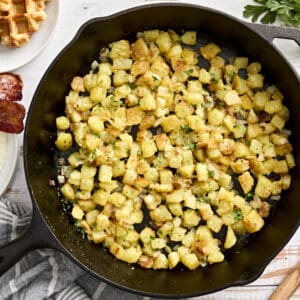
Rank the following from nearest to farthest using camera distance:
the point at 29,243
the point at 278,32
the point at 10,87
Result: the point at 29,243 < the point at 278,32 < the point at 10,87

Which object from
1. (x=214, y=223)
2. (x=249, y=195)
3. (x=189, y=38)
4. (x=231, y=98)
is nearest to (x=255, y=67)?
(x=231, y=98)

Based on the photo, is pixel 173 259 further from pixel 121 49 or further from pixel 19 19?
pixel 19 19

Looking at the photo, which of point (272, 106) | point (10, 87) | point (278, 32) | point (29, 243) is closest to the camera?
point (29, 243)

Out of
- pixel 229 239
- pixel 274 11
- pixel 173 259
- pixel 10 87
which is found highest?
pixel 274 11

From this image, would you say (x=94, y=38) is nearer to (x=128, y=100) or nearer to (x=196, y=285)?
(x=128, y=100)

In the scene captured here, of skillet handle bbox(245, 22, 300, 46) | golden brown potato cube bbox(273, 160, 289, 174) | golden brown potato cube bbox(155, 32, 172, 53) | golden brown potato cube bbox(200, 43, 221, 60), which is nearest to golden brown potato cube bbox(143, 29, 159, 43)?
golden brown potato cube bbox(155, 32, 172, 53)

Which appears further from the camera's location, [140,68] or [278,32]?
[140,68]

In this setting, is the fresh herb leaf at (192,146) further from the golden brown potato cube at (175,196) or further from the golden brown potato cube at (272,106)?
the golden brown potato cube at (272,106)

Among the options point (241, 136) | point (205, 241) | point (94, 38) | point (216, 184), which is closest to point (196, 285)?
point (205, 241)

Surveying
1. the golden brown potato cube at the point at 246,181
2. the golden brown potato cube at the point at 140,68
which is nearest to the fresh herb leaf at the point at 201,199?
the golden brown potato cube at the point at 246,181
